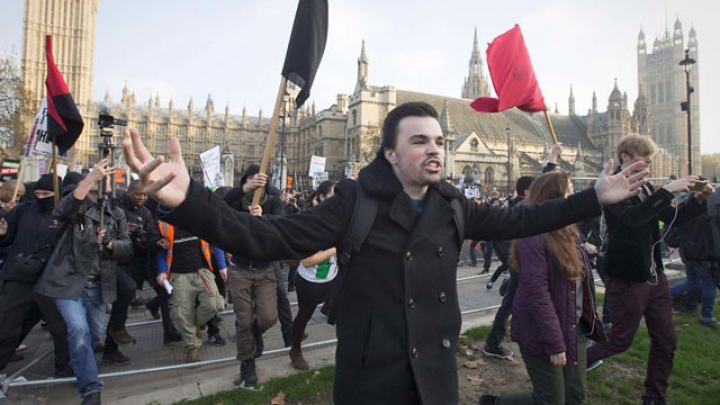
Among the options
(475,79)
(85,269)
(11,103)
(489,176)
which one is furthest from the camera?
(475,79)

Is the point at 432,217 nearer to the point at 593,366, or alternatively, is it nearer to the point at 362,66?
the point at 593,366

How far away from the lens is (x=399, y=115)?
7.39 ft

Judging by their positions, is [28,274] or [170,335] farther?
[170,335]

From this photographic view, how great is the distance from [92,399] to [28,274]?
4.77 ft

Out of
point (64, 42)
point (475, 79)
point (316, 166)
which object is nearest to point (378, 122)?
point (475, 79)

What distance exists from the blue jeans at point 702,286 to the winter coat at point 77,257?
8.68 m

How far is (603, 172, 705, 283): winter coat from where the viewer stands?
12.9 feet

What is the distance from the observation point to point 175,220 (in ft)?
5.40

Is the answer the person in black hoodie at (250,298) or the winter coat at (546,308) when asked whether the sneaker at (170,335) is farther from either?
the winter coat at (546,308)

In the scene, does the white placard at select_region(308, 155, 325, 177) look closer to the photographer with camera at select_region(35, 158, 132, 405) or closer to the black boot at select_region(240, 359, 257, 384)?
the photographer with camera at select_region(35, 158, 132, 405)

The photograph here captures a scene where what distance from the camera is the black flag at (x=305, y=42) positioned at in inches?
128

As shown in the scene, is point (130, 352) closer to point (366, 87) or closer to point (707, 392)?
point (707, 392)

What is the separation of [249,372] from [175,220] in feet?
11.5

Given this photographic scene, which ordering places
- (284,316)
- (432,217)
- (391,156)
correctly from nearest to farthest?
(432,217) → (391,156) → (284,316)
